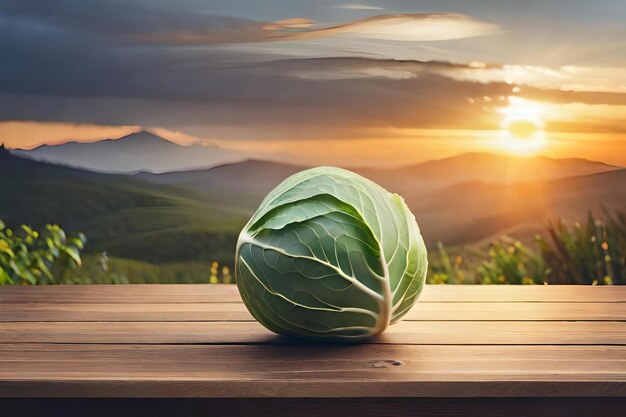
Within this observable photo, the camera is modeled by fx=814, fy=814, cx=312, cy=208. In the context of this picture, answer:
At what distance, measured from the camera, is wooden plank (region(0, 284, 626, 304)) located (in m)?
1.86

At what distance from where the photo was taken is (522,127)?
3781mm

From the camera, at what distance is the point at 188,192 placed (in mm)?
3760

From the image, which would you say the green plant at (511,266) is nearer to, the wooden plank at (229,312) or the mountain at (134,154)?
the mountain at (134,154)

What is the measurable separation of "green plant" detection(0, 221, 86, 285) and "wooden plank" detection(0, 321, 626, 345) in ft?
6.09

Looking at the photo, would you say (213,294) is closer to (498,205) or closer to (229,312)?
(229,312)

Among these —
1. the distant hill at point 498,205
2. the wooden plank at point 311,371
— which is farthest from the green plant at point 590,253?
the wooden plank at point 311,371

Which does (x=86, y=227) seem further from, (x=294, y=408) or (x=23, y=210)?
(x=294, y=408)

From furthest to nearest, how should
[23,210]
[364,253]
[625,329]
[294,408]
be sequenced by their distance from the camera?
[23,210], [625,329], [364,253], [294,408]

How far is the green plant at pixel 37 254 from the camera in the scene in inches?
132

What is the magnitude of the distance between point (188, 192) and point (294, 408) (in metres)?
2.67

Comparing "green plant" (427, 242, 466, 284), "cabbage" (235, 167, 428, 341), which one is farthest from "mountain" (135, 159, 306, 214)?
"cabbage" (235, 167, 428, 341)

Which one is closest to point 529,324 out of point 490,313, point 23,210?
point 490,313

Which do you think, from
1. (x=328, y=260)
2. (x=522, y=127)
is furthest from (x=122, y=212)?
(x=328, y=260)

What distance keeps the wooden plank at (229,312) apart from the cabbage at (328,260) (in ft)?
0.90
